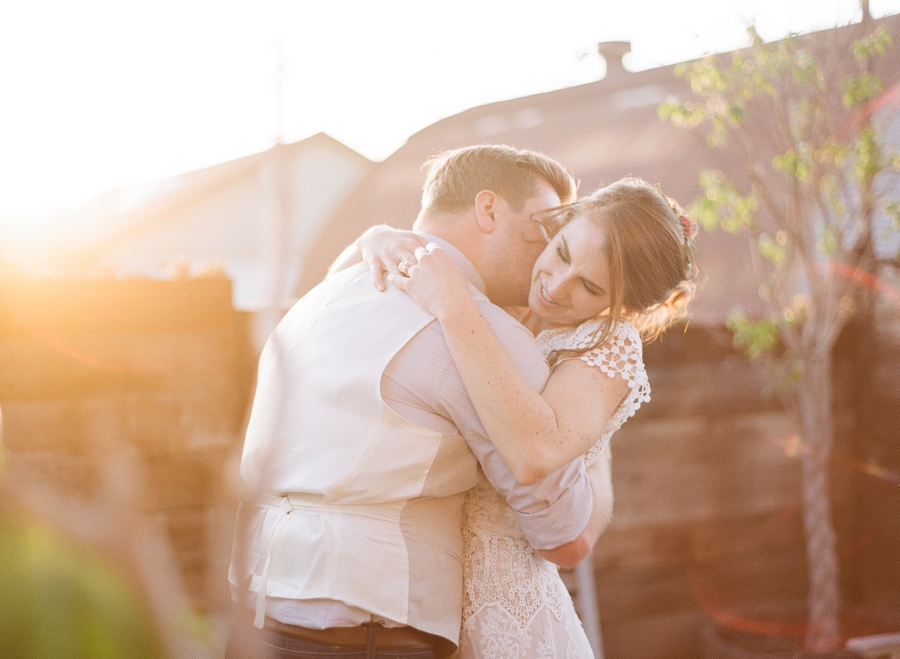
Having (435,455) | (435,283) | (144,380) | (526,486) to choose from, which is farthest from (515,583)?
(144,380)

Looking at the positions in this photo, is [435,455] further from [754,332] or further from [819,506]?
[819,506]

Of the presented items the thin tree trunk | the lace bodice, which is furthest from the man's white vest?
the thin tree trunk

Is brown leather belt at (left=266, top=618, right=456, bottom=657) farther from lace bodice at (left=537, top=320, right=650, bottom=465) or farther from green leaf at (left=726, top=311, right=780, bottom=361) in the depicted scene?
green leaf at (left=726, top=311, right=780, bottom=361)

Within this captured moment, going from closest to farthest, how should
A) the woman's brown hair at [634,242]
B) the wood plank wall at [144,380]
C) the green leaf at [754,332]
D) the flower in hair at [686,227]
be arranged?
the woman's brown hair at [634,242] < the flower in hair at [686,227] < the wood plank wall at [144,380] < the green leaf at [754,332]

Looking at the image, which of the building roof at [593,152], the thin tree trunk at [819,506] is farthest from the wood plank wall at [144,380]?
the thin tree trunk at [819,506]

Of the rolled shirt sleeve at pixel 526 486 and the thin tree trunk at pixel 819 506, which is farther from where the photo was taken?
the thin tree trunk at pixel 819 506

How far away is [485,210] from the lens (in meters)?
1.94

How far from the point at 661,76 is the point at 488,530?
21.0ft

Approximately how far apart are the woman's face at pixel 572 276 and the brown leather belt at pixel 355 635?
33.1 inches

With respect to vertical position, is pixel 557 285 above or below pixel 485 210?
below

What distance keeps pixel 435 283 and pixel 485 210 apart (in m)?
0.43

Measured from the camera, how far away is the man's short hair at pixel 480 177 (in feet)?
6.40

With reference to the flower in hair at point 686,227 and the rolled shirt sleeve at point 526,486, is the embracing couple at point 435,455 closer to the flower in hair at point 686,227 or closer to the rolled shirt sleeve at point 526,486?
the rolled shirt sleeve at point 526,486

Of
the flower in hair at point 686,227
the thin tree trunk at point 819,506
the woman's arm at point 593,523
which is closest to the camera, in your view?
the woman's arm at point 593,523
